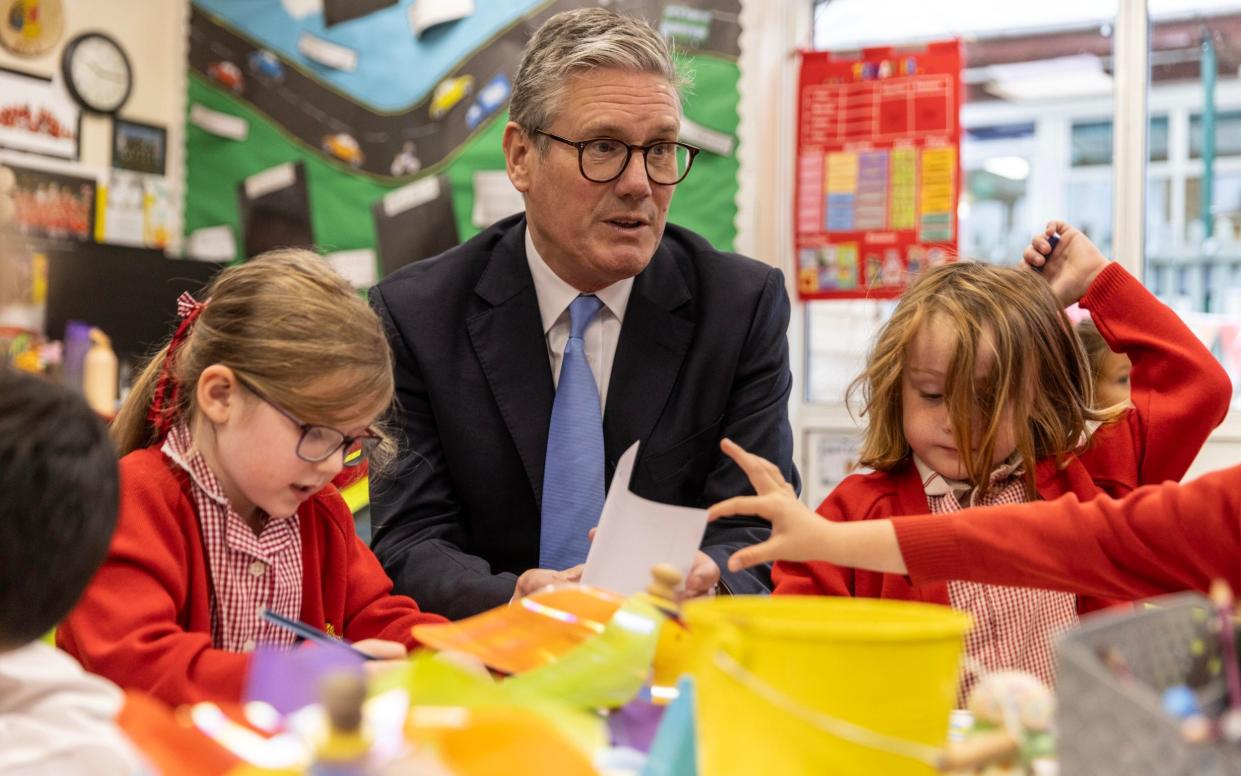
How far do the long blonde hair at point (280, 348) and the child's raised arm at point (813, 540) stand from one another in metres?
0.49

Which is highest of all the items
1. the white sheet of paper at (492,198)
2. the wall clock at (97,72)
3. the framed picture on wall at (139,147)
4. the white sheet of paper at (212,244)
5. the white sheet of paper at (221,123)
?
the wall clock at (97,72)

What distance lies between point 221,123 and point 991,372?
360 centimetres

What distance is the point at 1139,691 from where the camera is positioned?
0.59 metres

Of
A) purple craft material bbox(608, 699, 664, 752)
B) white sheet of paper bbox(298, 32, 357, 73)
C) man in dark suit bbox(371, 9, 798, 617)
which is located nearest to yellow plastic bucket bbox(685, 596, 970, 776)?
purple craft material bbox(608, 699, 664, 752)

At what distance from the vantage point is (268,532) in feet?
4.57

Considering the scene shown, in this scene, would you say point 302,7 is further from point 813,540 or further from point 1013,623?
point 813,540

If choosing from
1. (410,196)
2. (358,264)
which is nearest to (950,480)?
(410,196)

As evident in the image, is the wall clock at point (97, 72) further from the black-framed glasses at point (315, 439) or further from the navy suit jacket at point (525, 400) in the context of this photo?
the black-framed glasses at point (315, 439)

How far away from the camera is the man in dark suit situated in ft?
6.26

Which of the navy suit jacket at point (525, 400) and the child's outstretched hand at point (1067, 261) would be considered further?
the navy suit jacket at point (525, 400)

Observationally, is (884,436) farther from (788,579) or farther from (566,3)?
(566,3)

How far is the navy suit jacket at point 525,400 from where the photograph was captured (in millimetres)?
1918

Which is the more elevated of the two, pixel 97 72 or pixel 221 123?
pixel 97 72

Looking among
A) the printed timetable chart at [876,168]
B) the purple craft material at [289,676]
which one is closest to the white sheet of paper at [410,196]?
the printed timetable chart at [876,168]
